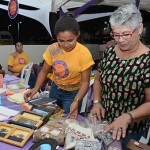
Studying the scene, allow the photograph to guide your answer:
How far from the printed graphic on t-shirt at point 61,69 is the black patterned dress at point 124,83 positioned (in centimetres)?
38

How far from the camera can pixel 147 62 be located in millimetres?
1364

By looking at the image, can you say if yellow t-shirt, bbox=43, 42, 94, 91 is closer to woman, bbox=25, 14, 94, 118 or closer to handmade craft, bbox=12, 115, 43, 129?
woman, bbox=25, 14, 94, 118

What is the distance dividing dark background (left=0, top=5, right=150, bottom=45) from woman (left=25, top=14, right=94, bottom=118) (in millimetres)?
4410

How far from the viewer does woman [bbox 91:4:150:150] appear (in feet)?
4.26

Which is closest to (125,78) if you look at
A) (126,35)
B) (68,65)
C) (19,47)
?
(126,35)

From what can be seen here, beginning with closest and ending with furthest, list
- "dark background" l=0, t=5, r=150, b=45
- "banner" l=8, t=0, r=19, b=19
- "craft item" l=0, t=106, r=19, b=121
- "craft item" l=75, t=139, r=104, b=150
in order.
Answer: "craft item" l=75, t=139, r=104, b=150, "craft item" l=0, t=106, r=19, b=121, "banner" l=8, t=0, r=19, b=19, "dark background" l=0, t=5, r=150, b=45

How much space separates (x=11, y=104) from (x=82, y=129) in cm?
86

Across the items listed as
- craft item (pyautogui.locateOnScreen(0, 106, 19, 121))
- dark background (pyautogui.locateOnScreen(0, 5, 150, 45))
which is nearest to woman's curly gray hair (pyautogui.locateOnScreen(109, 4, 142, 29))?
craft item (pyautogui.locateOnScreen(0, 106, 19, 121))

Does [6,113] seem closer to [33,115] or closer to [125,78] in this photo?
[33,115]

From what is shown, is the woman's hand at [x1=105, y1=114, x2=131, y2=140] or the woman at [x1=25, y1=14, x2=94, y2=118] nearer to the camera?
the woman's hand at [x1=105, y1=114, x2=131, y2=140]

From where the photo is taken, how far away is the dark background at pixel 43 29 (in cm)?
611

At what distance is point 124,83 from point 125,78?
0.10 feet

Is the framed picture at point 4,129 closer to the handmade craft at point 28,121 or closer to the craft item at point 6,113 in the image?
the handmade craft at point 28,121

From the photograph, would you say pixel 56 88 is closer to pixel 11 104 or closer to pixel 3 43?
pixel 11 104
